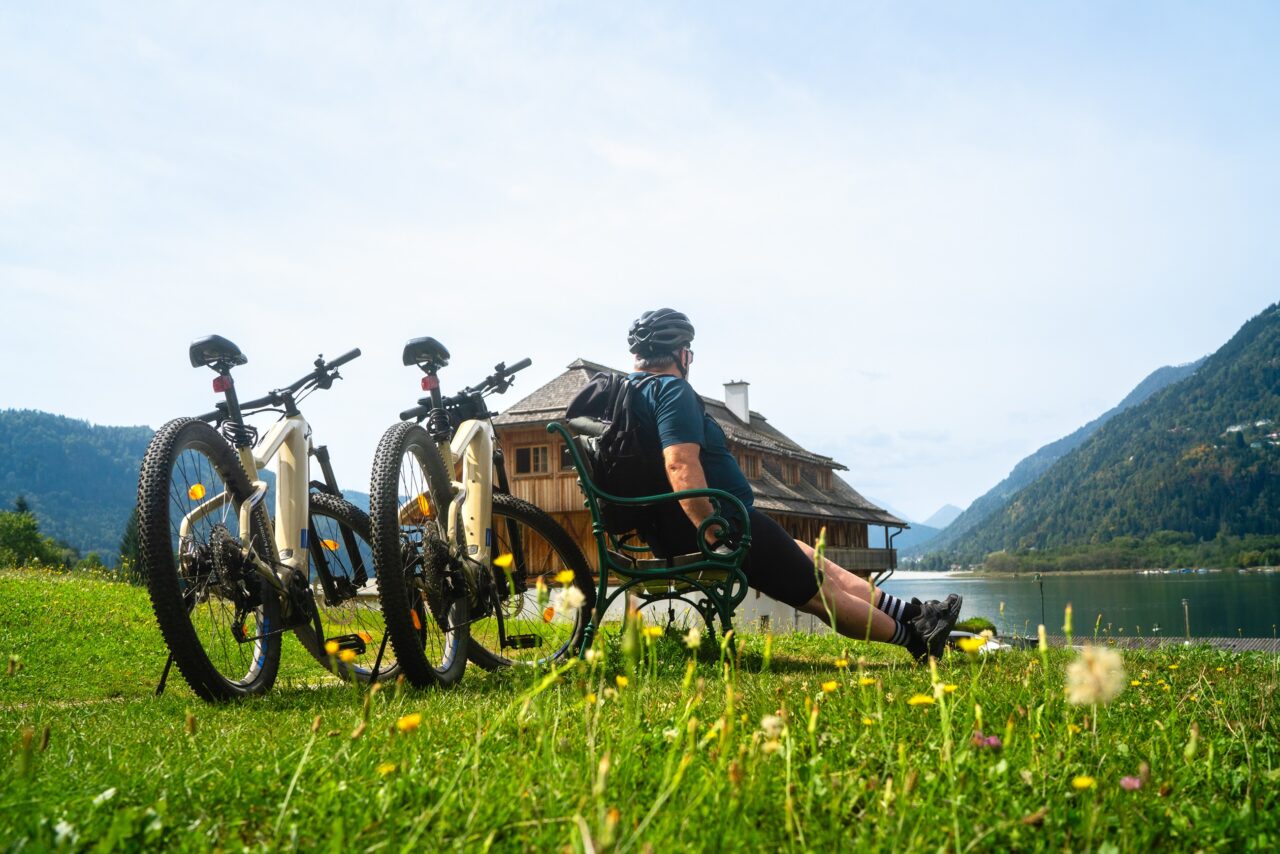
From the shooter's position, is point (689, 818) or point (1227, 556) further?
point (1227, 556)

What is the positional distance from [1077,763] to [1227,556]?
709ft

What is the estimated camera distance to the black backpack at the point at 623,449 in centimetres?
516

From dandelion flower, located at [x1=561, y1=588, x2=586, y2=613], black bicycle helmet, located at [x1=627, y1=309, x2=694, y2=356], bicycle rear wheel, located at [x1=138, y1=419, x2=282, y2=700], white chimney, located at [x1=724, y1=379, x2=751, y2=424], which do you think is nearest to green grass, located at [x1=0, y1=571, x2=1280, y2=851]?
dandelion flower, located at [x1=561, y1=588, x2=586, y2=613]

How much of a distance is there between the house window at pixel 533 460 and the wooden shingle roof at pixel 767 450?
92 centimetres

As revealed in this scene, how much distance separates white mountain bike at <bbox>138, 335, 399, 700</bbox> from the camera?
152 inches

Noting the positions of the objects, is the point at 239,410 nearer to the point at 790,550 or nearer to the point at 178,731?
the point at 178,731

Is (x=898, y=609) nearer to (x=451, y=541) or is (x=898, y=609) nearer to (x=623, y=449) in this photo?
(x=623, y=449)

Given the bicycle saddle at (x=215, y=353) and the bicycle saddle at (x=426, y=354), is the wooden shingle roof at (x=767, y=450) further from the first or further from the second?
the bicycle saddle at (x=215, y=353)

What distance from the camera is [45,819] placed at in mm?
1654

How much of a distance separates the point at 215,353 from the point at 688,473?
2269 mm

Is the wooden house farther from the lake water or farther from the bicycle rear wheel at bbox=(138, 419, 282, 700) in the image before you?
the bicycle rear wheel at bbox=(138, 419, 282, 700)

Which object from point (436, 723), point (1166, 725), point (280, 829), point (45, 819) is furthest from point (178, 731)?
point (1166, 725)

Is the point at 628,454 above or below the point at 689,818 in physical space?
above

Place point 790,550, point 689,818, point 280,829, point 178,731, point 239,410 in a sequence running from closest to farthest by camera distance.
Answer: point 280,829
point 689,818
point 178,731
point 239,410
point 790,550
